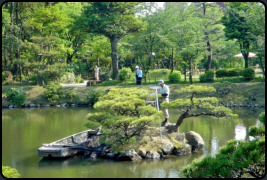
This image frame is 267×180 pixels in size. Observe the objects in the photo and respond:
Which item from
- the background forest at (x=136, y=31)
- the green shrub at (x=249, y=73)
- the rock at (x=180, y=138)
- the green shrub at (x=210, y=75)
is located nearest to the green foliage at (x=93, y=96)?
the background forest at (x=136, y=31)

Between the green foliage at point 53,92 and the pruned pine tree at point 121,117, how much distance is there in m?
13.2

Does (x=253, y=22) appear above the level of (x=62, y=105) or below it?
above

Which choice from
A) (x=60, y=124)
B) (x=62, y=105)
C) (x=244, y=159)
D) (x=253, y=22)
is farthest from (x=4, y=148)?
(x=253, y=22)

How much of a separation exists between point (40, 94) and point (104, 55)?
510 inches

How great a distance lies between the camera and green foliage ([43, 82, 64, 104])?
2183cm

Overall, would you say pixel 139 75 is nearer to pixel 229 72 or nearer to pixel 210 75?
pixel 210 75

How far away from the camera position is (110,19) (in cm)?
2405

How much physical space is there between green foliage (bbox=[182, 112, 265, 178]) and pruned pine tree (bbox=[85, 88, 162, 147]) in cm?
372

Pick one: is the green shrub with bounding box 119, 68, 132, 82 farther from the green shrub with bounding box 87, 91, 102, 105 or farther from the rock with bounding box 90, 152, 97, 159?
the rock with bounding box 90, 152, 97, 159

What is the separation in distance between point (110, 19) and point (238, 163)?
2125 cm

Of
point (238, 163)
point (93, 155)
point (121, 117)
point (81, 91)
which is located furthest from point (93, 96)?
point (238, 163)

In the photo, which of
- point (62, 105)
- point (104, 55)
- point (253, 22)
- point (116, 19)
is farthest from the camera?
point (104, 55)

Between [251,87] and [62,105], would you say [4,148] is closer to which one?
[62,105]

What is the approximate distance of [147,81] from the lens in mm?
25312
